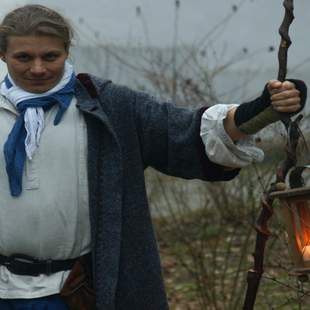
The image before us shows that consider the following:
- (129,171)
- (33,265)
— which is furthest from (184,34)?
(33,265)

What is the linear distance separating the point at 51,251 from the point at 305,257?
87 cm

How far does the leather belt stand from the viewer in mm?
3258

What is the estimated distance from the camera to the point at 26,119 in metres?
3.25

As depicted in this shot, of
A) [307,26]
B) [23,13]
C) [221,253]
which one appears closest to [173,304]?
[221,253]

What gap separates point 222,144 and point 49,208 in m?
0.56

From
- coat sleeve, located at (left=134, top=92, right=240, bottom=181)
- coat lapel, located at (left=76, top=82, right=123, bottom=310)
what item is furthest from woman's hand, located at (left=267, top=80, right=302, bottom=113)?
coat lapel, located at (left=76, top=82, right=123, bottom=310)

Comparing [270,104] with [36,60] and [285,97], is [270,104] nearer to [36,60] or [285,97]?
[285,97]

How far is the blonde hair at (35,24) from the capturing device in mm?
3229

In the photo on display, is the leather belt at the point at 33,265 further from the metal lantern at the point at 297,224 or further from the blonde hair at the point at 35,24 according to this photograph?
the metal lantern at the point at 297,224

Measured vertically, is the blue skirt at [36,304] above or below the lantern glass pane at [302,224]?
below

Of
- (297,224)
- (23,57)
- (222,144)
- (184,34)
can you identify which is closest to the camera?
(297,224)

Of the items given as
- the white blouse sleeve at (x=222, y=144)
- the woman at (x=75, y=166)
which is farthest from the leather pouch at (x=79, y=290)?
the white blouse sleeve at (x=222, y=144)

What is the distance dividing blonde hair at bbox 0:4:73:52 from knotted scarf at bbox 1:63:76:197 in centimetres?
14

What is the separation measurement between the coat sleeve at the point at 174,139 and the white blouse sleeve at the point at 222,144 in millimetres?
54
